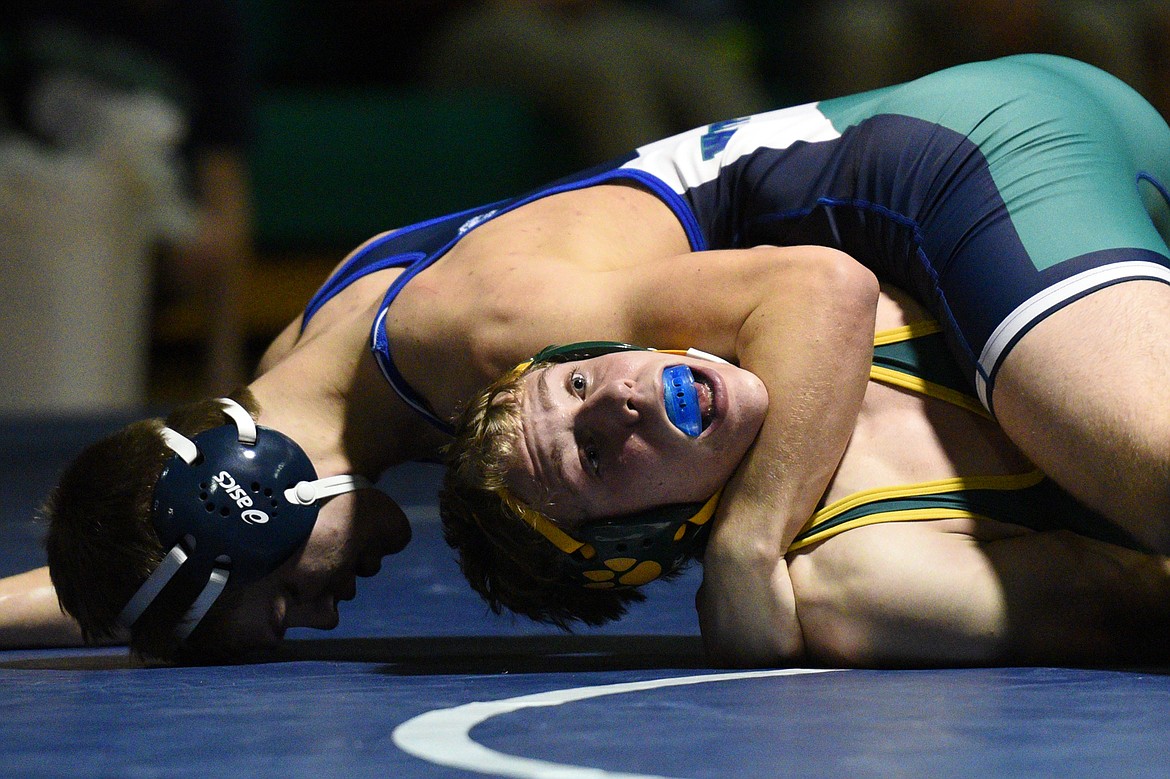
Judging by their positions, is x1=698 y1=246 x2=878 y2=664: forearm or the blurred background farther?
the blurred background

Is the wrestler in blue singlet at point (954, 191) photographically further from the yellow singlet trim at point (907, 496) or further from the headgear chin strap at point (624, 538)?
the headgear chin strap at point (624, 538)

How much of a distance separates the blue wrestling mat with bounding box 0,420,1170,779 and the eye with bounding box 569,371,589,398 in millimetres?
372

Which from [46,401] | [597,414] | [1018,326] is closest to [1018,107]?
[1018,326]

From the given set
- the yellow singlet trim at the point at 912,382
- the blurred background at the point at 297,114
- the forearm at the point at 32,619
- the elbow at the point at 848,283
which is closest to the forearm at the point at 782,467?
the elbow at the point at 848,283

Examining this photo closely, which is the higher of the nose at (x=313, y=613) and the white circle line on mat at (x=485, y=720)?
the white circle line on mat at (x=485, y=720)

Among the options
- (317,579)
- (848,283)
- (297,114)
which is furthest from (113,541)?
(297,114)

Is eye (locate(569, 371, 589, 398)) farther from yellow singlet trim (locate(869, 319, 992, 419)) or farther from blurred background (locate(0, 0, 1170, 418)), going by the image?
blurred background (locate(0, 0, 1170, 418))

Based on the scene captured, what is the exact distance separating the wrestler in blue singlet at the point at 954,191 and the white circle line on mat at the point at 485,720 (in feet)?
2.01

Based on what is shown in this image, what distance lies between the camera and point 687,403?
219cm

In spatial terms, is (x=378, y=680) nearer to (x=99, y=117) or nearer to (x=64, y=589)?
(x=64, y=589)

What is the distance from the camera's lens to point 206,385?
24.2 ft

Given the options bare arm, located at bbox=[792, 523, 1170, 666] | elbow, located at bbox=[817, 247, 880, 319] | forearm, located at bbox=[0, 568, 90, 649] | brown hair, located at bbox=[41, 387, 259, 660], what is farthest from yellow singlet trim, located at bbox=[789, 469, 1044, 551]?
forearm, located at bbox=[0, 568, 90, 649]

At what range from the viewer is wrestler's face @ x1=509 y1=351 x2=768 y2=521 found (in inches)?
86.2

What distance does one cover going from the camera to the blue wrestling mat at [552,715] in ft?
5.04
